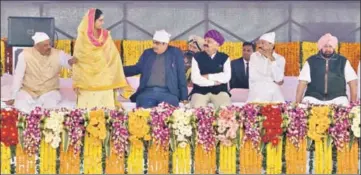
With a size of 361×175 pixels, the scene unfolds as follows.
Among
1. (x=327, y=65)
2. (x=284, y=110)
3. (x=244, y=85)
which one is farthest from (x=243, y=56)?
(x=284, y=110)

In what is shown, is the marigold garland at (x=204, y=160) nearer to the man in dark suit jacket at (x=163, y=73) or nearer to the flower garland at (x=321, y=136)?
the flower garland at (x=321, y=136)

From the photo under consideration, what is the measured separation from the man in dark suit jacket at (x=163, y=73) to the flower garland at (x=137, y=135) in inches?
53.5

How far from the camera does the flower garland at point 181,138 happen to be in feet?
35.1

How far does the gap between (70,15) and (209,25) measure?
1.65 meters

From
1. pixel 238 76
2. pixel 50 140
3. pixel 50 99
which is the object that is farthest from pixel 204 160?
pixel 238 76

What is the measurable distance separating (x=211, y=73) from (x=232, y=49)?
7.63 ft

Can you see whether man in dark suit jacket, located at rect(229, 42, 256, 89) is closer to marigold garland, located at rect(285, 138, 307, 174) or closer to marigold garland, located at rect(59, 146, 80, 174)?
marigold garland, located at rect(285, 138, 307, 174)

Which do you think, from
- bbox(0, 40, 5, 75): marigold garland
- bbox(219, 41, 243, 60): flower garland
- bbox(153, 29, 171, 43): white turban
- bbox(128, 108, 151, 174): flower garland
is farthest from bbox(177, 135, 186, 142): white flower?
bbox(0, 40, 5, 75): marigold garland

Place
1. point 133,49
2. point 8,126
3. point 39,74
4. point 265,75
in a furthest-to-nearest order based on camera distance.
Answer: point 133,49 < point 265,75 < point 39,74 < point 8,126

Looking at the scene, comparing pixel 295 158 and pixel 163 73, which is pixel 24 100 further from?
pixel 295 158

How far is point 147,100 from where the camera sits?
1202 cm

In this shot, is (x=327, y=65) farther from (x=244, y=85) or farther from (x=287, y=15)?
(x=287, y=15)

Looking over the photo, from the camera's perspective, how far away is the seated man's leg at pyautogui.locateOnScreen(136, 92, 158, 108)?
39.4 feet

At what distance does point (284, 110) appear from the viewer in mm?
10789
